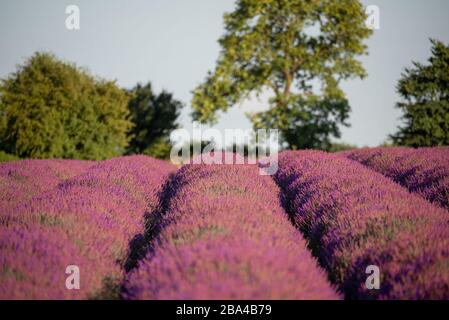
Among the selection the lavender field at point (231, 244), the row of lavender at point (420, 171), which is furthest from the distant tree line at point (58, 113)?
the row of lavender at point (420, 171)

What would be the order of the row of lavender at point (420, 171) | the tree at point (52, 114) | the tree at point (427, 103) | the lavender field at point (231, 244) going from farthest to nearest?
the tree at point (52, 114) < the tree at point (427, 103) < the row of lavender at point (420, 171) < the lavender field at point (231, 244)

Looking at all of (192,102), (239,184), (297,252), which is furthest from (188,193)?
(192,102)

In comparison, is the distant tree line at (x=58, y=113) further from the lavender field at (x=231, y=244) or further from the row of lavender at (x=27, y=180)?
the lavender field at (x=231, y=244)

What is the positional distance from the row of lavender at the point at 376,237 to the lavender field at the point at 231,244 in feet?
0.04

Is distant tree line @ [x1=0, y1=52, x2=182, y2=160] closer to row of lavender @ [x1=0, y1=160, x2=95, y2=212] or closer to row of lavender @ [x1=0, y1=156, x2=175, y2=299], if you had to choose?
row of lavender @ [x1=0, y1=160, x2=95, y2=212]

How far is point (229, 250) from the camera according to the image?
2.63 meters

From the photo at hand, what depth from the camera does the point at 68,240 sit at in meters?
3.44

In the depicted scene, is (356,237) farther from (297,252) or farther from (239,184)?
(239,184)

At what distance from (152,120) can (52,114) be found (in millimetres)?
20803

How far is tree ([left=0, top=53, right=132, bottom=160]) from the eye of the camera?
2278 cm

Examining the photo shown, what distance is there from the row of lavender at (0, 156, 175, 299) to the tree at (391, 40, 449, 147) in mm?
18740

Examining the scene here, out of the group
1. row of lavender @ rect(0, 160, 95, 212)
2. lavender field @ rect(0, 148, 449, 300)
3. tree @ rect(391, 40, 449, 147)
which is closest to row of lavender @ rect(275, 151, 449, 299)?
Answer: lavender field @ rect(0, 148, 449, 300)

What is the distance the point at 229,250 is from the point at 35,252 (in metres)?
1.69

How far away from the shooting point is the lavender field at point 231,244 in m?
2.47
